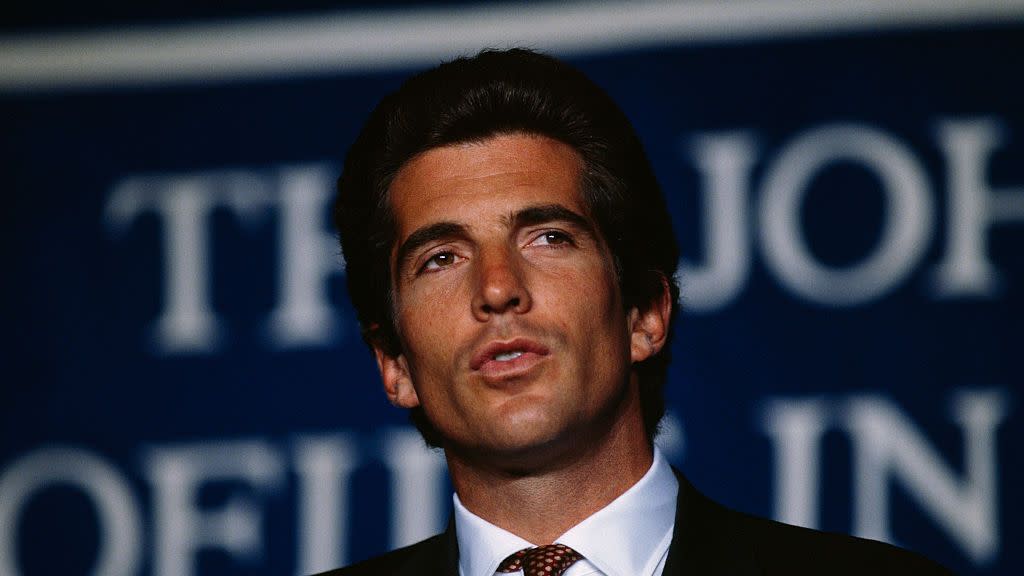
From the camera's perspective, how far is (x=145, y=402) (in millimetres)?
4027

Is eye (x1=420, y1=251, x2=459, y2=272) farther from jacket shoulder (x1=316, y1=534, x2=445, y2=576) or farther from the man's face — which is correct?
jacket shoulder (x1=316, y1=534, x2=445, y2=576)

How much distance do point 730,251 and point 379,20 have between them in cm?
114

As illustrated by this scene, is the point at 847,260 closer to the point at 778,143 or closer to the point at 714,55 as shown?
the point at 778,143

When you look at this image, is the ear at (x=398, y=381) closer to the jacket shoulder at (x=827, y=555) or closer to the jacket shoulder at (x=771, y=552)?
the jacket shoulder at (x=771, y=552)

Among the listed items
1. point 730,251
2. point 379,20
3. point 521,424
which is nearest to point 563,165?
point 521,424

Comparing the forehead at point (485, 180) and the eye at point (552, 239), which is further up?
the forehead at point (485, 180)

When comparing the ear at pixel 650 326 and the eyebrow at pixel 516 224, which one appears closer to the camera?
the eyebrow at pixel 516 224

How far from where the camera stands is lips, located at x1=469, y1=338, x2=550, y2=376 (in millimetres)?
2312

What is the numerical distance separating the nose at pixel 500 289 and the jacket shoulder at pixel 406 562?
1.51 feet

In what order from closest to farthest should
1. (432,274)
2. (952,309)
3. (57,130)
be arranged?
(432,274), (952,309), (57,130)

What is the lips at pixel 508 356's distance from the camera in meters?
2.31

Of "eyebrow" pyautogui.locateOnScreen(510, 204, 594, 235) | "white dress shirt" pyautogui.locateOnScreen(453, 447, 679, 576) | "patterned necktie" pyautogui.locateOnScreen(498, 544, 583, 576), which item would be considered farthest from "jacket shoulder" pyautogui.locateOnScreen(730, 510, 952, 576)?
"eyebrow" pyautogui.locateOnScreen(510, 204, 594, 235)

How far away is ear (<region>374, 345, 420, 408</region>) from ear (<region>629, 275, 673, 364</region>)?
396mm

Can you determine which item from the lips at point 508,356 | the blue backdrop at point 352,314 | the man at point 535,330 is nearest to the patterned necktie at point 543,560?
the man at point 535,330
